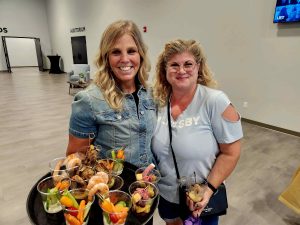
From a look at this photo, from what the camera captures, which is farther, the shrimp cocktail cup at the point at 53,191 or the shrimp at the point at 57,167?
the shrimp at the point at 57,167

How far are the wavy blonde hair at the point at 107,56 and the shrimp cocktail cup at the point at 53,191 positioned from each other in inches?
16.6

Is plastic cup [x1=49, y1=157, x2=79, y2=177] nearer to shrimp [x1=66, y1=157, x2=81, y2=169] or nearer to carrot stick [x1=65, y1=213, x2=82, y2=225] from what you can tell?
shrimp [x1=66, y1=157, x2=81, y2=169]

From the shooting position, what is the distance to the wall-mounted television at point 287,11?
3.80 meters

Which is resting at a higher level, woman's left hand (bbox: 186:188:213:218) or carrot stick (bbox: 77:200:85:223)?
carrot stick (bbox: 77:200:85:223)

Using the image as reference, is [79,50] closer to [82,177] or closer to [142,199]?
[82,177]

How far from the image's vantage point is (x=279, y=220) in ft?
7.29

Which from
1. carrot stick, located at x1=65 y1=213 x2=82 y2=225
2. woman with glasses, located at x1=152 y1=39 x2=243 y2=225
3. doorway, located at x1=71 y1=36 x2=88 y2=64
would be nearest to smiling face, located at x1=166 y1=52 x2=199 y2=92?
woman with glasses, located at x1=152 y1=39 x2=243 y2=225

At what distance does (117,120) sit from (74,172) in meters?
0.33

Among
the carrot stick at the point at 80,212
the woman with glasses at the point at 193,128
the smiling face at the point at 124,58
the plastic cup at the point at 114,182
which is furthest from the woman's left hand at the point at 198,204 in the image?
the smiling face at the point at 124,58

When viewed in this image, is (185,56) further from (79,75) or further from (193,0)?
(79,75)

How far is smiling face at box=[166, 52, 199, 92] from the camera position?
4.04ft

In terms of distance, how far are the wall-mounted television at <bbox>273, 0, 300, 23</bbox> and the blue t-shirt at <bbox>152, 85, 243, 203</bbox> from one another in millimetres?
3575

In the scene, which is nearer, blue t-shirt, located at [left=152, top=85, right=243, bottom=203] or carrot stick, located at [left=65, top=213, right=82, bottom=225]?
carrot stick, located at [left=65, top=213, right=82, bottom=225]

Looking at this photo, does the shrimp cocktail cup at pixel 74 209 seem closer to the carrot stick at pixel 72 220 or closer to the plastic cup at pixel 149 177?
the carrot stick at pixel 72 220
